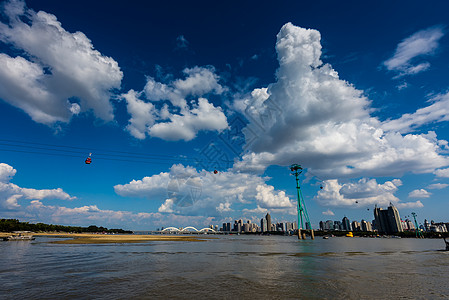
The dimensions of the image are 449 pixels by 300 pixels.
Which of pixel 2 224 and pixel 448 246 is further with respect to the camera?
pixel 2 224

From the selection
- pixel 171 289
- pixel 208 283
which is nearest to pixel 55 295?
pixel 171 289

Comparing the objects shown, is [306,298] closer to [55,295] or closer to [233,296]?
[233,296]

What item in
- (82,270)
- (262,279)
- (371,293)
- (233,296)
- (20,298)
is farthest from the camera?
(82,270)

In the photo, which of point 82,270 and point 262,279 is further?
point 82,270

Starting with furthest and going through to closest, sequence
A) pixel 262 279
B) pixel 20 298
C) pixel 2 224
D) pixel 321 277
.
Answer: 1. pixel 2 224
2. pixel 321 277
3. pixel 262 279
4. pixel 20 298

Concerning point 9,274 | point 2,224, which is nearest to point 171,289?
point 9,274

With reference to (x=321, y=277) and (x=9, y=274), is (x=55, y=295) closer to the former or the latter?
(x=9, y=274)

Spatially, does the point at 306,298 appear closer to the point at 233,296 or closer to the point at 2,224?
the point at 233,296

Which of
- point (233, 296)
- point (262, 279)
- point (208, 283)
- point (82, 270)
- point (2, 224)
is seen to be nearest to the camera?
point (233, 296)

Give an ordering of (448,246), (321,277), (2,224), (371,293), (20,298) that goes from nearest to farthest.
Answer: (20,298), (371,293), (321,277), (448,246), (2,224)
